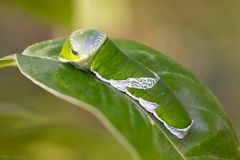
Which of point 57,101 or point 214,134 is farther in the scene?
point 57,101

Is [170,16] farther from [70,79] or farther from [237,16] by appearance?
[70,79]

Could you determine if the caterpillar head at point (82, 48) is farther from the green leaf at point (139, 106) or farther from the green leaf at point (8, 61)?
the green leaf at point (8, 61)

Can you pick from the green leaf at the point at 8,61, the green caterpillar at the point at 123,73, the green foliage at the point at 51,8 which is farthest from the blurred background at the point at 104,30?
the green leaf at the point at 8,61

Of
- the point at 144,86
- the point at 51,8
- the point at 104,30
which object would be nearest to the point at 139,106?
the point at 144,86

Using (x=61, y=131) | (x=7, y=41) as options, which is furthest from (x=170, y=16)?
(x=61, y=131)

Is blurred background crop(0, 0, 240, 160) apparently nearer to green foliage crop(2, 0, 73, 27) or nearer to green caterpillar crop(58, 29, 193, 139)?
green foliage crop(2, 0, 73, 27)

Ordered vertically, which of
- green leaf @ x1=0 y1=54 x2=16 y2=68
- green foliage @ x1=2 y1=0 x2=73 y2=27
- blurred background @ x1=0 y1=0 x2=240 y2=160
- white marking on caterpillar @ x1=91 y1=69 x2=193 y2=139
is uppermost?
green leaf @ x1=0 y1=54 x2=16 y2=68

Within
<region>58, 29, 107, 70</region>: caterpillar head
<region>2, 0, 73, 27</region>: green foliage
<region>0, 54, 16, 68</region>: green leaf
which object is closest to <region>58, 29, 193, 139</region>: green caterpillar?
<region>58, 29, 107, 70</region>: caterpillar head
